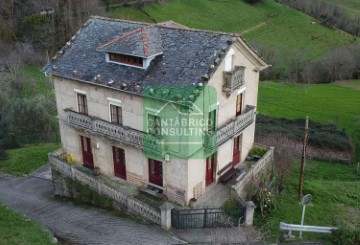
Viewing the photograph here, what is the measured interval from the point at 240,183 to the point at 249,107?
5.93m

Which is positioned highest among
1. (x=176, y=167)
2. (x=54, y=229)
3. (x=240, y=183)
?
(x=176, y=167)

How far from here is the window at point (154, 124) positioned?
2682cm

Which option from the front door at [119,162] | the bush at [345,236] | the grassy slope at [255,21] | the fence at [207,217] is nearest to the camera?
the bush at [345,236]

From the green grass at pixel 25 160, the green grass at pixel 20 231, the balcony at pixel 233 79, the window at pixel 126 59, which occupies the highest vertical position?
the window at pixel 126 59

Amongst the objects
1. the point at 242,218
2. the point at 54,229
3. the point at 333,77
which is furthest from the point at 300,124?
the point at 54,229

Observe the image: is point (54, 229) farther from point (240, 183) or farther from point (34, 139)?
point (34, 139)

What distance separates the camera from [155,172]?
28484 millimetres

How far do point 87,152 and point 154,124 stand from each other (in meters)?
7.53

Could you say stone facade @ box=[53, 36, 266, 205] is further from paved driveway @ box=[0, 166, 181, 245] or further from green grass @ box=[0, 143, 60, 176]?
green grass @ box=[0, 143, 60, 176]

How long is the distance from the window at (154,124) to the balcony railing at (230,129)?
3.09 m

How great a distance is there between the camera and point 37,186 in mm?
34469

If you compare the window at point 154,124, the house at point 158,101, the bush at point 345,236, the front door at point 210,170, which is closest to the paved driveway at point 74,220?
the house at point 158,101

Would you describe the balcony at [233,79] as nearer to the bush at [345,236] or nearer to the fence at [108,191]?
the fence at [108,191]

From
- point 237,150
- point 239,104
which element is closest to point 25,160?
point 237,150
